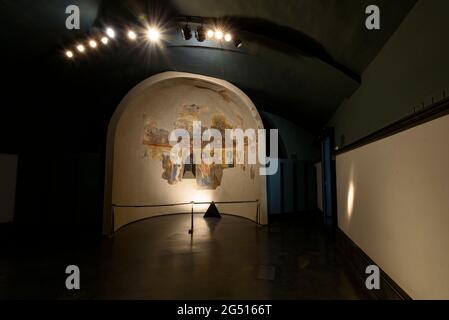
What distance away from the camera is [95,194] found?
8.29 metres

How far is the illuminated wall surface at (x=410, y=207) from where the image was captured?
2.30m

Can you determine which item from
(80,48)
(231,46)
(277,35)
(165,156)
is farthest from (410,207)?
(165,156)

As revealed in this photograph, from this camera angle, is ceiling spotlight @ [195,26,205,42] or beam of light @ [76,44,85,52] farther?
beam of light @ [76,44,85,52]

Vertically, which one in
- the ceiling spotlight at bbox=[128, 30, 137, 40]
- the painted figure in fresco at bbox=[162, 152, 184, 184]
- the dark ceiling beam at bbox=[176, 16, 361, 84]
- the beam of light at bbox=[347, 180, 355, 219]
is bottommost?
the beam of light at bbox=[347, 180, 355, 219]

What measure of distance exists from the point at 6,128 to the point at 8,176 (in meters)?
1.60

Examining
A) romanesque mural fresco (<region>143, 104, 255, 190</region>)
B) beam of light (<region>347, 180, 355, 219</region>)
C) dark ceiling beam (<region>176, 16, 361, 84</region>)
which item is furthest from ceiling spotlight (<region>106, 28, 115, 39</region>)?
beam of light (<region>347, 180, 355, 219</region>)

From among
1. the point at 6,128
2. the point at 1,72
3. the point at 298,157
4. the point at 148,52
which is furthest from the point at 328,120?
the point at 6,128

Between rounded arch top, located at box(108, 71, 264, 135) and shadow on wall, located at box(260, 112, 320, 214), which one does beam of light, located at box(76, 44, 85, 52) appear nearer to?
rounded arch top, located at box(108, 71, 264, 135)

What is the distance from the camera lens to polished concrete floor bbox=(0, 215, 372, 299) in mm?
3691

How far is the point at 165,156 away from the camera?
36.2 ft

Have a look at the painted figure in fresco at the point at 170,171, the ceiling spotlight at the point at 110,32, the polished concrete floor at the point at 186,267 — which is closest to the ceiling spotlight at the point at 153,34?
the ceiling spotlight at the point at 110,32

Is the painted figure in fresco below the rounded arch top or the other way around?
below

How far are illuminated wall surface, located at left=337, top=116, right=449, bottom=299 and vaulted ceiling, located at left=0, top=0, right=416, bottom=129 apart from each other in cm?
183

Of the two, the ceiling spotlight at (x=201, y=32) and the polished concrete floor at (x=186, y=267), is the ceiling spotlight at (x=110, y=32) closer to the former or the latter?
the ceiling spotlight at (x=201, y=32)
